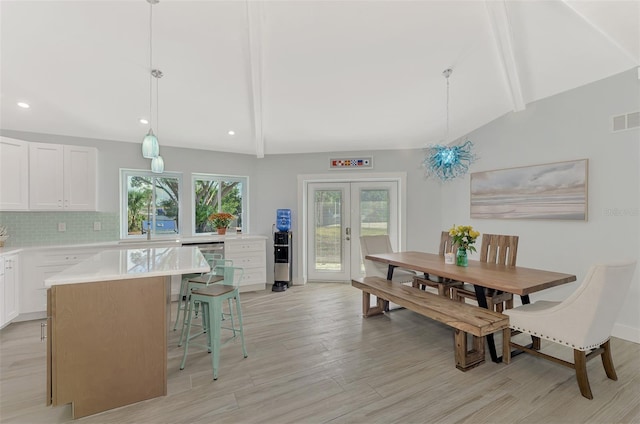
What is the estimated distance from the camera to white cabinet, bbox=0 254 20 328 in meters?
3.15

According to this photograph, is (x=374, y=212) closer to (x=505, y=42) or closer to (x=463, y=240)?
(x=463, y=240)

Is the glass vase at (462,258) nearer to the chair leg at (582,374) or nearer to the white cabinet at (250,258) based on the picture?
the chair leg at (582,374)

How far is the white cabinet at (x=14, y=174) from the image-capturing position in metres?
3.43

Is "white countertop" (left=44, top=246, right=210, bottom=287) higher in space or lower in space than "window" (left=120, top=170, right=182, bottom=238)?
lower

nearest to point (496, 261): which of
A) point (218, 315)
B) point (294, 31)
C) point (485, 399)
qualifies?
point (485, 399)

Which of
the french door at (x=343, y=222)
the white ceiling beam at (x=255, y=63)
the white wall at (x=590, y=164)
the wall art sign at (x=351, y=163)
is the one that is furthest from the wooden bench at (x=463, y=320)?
the white ceiling beam at (x=255, y=63)

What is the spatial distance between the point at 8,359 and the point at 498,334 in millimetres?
4840

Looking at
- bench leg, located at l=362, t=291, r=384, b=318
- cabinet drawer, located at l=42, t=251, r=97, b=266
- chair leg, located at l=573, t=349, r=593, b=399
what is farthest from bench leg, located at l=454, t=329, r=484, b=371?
cabinet drawer, located at l=42, t=251, r=97, b=266

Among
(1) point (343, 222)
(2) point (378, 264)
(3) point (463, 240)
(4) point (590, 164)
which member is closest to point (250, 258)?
(1) point (343, 222)

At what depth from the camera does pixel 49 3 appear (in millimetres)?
2385

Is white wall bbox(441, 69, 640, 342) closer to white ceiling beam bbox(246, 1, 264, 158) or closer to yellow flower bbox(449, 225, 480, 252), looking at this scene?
yellow flower bbox(449, 225, 480, 252)

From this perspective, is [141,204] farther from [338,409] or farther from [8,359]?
[338,409]

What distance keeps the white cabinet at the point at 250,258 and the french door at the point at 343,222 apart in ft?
3.23

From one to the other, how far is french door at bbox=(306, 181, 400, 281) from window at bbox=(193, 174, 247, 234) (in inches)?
50.7
